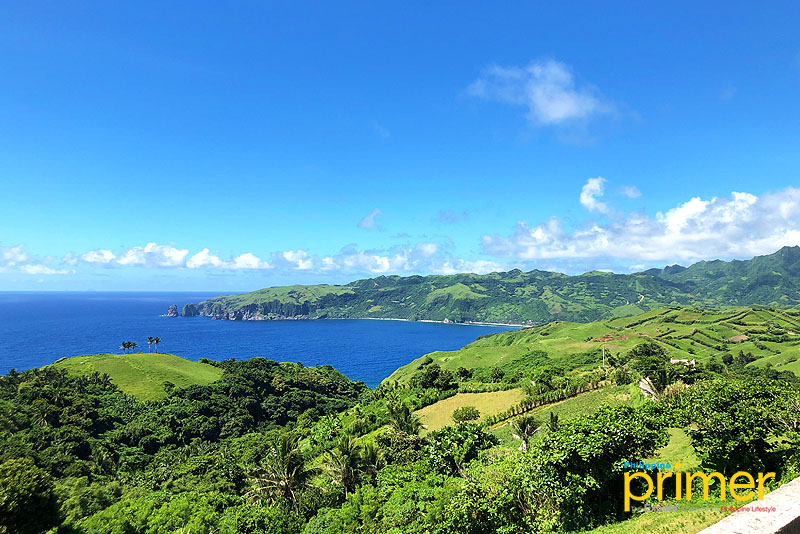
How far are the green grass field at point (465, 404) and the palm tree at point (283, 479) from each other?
116ft

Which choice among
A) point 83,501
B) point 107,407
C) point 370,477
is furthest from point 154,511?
point 107,407

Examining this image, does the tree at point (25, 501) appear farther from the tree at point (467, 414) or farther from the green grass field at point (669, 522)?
the tree at point (467, 414)

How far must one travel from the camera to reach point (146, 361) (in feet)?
405

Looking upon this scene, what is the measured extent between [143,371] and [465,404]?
4011 inches

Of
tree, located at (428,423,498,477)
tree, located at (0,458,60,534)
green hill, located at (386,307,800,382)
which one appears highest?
tree, located at (428,423,498,477)

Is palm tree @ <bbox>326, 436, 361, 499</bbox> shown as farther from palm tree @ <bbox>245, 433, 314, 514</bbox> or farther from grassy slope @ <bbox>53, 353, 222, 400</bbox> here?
grassy slope @ <bbox>53, 353, 222, 400</bbox>

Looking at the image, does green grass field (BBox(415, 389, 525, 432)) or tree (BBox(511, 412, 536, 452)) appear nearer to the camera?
tree (BBox(511, 412, 536, 452))

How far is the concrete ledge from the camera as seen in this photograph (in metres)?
9.67

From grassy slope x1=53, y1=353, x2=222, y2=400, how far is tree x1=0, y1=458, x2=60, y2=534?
7529 centimetres

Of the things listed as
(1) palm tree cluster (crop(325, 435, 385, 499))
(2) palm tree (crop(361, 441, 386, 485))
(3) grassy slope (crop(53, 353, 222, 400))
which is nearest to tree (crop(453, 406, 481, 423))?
(2) palm tree (crop(361, 441, 386, 485))

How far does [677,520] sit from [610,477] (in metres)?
5.34

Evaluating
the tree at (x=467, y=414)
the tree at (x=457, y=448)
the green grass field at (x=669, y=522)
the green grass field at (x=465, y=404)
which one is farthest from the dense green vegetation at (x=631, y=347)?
the green grass field at (x=669, y=522)

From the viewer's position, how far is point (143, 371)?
117m

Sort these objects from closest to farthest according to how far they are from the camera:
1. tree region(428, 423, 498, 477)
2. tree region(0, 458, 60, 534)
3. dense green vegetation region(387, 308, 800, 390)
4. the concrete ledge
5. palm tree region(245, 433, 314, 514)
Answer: the concrete ledge
tree region(0, 458, 60, 534)
tree region(428, 423, 498, 477)
palm tree region(245, 433, 314, 514)
dense green vegetation region(387, 308, 800, 390)
